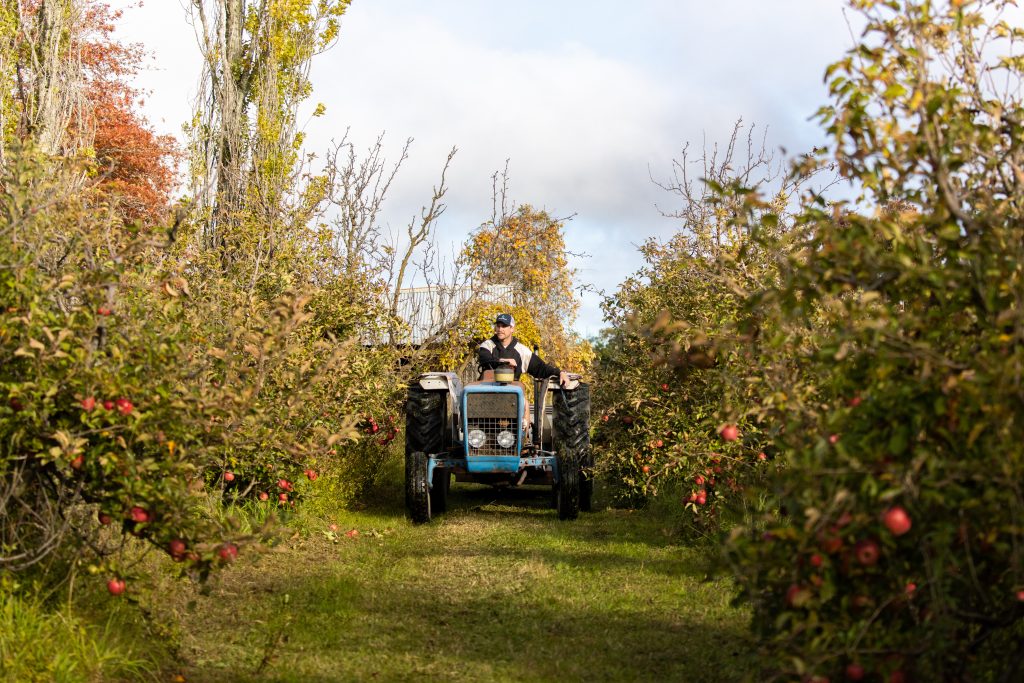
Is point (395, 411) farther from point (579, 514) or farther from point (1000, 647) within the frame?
point (1000, 647)

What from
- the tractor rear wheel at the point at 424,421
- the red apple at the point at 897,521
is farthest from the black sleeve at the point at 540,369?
the red apple at the point at 897,521

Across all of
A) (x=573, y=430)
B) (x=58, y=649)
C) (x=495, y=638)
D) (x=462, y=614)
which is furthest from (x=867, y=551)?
(x=573, y=430)

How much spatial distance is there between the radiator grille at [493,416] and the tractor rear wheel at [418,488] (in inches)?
20.4

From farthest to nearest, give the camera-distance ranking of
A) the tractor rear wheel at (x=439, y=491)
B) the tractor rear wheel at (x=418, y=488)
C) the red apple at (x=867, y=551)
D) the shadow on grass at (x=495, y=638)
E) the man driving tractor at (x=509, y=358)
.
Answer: the tractor rear wheel at (x=439, y=491), the man driving tractor at (x=509, y=358), the tractor rear wheel at (x=418, y=488), the shadow on grass at (x=495, y=638), the red apple at (x=867, y=551)

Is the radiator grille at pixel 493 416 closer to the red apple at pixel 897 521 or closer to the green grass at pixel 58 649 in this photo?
the green grass at pixel 58 649

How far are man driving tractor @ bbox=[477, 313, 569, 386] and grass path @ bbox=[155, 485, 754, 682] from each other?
1982mm

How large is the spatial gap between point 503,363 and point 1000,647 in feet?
21.8

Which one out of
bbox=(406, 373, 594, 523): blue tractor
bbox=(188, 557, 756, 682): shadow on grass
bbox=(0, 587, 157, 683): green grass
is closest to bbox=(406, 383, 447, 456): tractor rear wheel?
bbox=(406, 373, 594, 523): blue tractor

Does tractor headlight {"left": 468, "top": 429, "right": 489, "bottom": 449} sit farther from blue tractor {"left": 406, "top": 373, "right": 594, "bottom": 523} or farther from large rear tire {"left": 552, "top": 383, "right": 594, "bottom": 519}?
large rear tire {"left": 552, "top": 383, "right": 594, "bottom": 519}

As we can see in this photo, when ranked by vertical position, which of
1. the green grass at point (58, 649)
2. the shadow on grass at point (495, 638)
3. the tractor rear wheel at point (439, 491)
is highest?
the tractor rear wheel at point (439, 491)

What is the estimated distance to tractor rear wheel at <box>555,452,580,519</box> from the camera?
9.80 metres

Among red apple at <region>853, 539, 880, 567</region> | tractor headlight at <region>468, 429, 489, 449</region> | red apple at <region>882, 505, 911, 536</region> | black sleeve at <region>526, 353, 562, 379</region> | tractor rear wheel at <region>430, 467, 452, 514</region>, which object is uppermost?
black sleeve at <region>526, 353, 562, 379</region>

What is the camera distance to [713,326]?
7.02 m

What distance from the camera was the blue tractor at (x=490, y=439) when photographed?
9.79m
